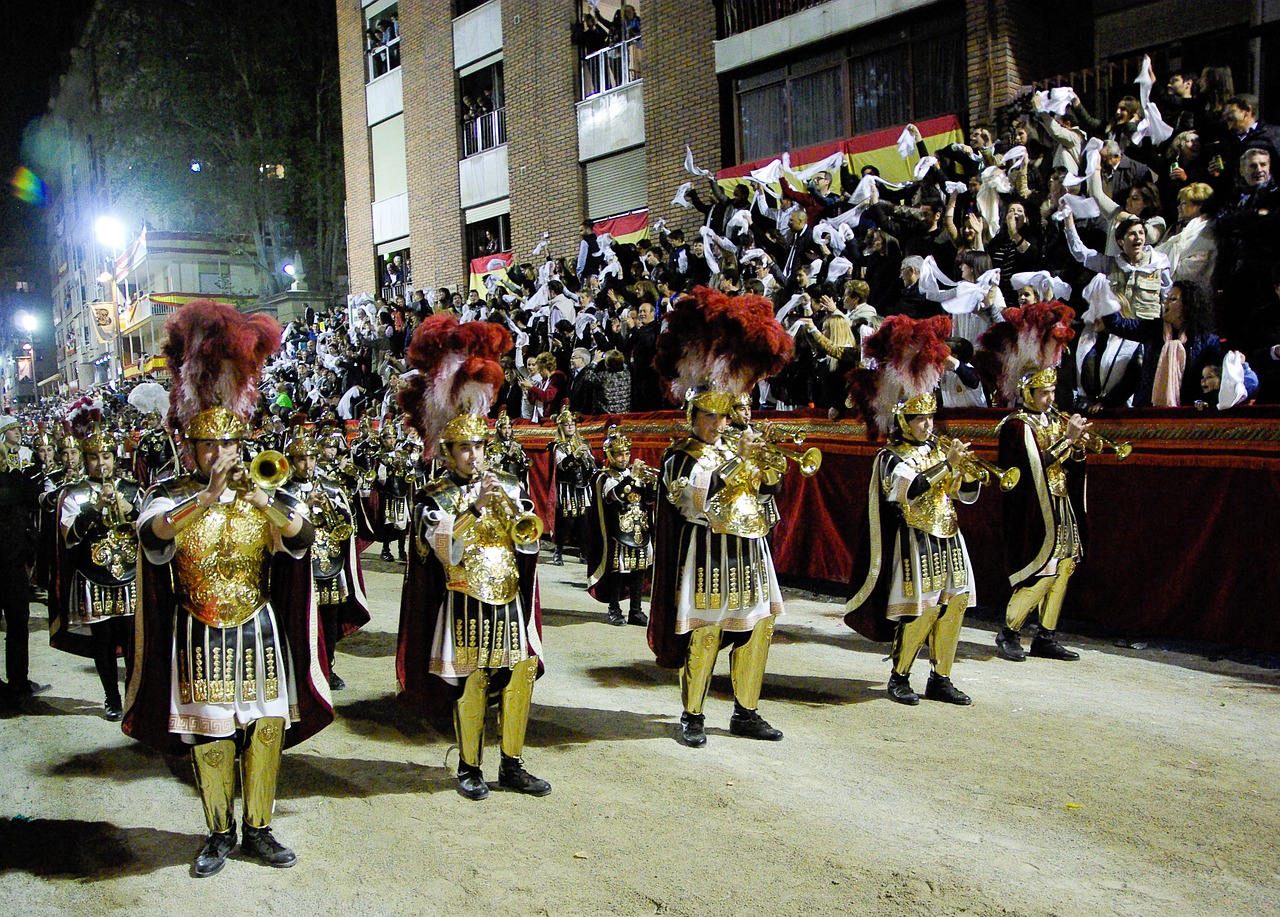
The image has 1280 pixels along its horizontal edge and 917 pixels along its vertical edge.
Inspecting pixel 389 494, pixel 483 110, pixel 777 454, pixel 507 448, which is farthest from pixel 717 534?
pixel 483 110

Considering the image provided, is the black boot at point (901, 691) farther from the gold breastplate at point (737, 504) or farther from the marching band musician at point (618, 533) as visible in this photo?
the marching band musician at point (618, 533)

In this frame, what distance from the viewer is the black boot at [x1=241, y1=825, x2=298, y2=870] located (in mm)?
4277

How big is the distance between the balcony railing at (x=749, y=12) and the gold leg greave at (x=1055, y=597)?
36.3 ft

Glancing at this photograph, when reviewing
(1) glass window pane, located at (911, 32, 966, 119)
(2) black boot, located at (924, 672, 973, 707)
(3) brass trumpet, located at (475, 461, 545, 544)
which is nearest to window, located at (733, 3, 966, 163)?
(1) glass window pane, located at (911, 32, 966, 119)

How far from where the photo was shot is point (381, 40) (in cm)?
2527

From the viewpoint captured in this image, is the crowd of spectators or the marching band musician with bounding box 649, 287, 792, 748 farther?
the crowd of spectators

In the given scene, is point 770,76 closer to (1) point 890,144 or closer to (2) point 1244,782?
(1) point 890,144

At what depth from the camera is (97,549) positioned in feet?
19.7

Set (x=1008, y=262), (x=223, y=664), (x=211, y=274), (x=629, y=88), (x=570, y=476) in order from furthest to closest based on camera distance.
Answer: (x=211, y=274) → (x=629, y=88) → (x=570, y=476) → (x=1008, y=262) → (x=223, y=664)

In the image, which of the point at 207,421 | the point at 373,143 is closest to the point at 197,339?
the point at 207,421

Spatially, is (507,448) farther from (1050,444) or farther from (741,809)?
(741,809)

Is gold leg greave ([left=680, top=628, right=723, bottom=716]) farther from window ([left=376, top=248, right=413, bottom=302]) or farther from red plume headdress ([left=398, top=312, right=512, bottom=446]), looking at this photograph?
window ([left=376, top=248, right=413, bottom=302])

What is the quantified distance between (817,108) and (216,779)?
1389 cm

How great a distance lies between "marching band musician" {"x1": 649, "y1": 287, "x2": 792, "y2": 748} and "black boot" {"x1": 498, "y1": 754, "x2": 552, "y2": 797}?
106cm
